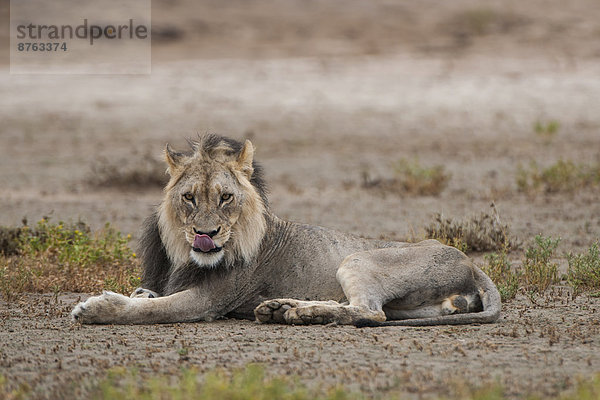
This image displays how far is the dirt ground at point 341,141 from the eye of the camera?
651 centimetres

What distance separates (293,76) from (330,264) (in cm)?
1869

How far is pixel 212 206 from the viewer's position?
25.0 feet

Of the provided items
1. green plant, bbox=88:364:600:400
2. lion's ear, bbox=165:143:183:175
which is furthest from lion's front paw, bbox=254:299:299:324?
green plant, bbox=88:364:600:400

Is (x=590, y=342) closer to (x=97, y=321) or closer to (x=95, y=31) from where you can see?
(x=97, y=321)

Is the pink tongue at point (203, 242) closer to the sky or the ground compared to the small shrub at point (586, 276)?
closer to the sky

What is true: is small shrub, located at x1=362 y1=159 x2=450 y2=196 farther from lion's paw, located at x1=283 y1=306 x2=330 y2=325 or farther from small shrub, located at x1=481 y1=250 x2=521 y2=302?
lion's paw, located at x1=283 y1=306 x2=330 y2=325

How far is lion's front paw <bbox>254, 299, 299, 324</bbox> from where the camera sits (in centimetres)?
759

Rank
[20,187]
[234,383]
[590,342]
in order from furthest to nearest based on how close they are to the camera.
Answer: [20,187] < [590,342] < [234,383]

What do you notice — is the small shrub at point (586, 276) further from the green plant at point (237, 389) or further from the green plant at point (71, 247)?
the green plant at point (71, 247)

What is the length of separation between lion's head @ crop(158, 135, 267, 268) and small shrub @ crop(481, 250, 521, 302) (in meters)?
2.20

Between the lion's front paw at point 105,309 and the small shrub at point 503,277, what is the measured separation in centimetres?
315

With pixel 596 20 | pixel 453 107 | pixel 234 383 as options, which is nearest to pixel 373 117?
pixel 453 107

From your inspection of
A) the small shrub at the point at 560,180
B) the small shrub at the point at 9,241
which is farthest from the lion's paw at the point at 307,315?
the small shrub at the point at 560,180

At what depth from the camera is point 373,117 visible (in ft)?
79.1
